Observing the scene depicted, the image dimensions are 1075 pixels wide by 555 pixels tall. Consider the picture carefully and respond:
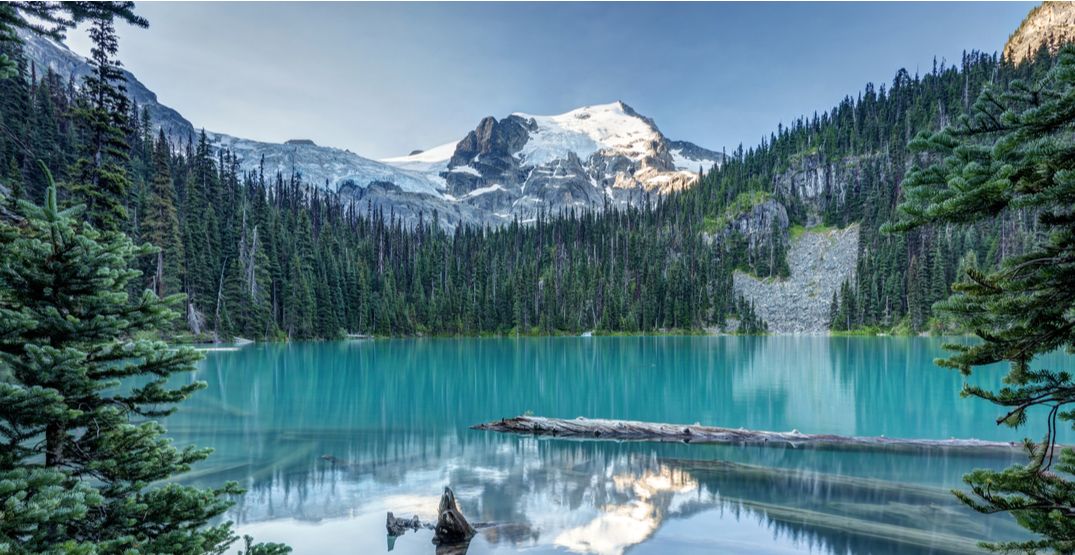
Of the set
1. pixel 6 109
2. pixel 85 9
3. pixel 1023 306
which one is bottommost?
pixel 1023 306

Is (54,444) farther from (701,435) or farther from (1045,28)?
(1045,28)

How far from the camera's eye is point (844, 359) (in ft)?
206

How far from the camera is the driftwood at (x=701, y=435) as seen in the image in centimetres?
2216

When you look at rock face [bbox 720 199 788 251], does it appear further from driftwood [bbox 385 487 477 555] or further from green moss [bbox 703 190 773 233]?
driftwood [bbox 385 487 477 555]

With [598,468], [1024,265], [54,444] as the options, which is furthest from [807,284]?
[54,444]

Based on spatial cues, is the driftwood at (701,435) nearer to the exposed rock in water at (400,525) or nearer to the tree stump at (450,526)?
the exposed rock in water at (400,525)

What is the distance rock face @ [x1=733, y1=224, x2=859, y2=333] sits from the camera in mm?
133375

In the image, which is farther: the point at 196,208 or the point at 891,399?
the point at 196,208

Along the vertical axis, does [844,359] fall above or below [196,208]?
below

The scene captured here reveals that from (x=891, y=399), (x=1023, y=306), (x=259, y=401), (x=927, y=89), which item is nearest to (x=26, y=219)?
(x=1023, y=306)

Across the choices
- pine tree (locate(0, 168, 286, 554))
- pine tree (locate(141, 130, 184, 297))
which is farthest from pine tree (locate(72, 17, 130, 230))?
pine tree (locate(141, 130, 184, 297))

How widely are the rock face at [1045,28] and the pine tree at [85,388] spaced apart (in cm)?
21938

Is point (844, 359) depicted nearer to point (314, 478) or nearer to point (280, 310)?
point (314, 478)

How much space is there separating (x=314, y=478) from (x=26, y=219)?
51.6 feet
